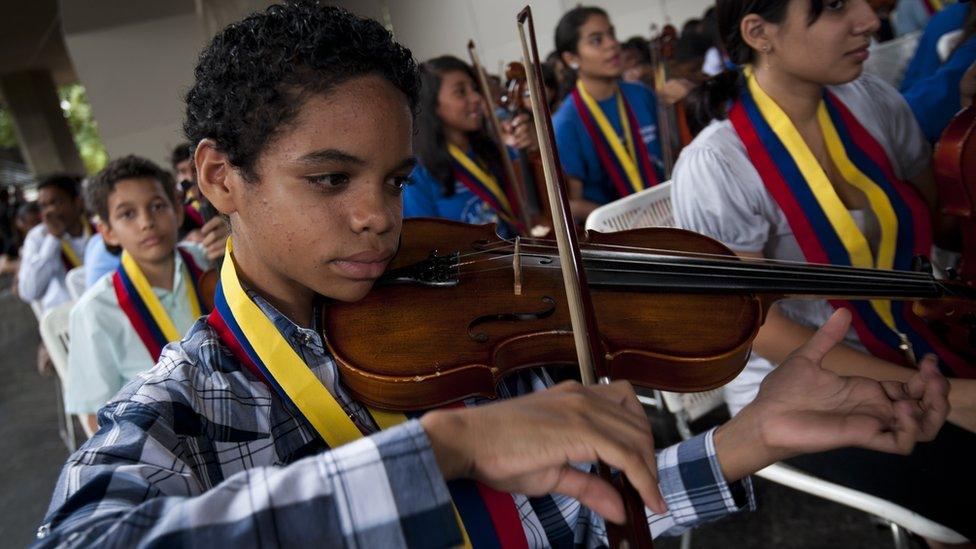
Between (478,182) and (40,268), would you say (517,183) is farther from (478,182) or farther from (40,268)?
(40,268)

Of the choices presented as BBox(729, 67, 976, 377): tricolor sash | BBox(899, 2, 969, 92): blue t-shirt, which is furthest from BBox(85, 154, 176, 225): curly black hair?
BBox(899, 2, 969, 92): blue t-shirt

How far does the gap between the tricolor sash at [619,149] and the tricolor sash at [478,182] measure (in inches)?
21.1

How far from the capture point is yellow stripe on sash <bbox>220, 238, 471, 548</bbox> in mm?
787

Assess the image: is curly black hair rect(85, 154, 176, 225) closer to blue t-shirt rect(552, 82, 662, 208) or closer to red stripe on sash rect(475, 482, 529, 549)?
blue t-shirt rect(552, 82, 662, 208)

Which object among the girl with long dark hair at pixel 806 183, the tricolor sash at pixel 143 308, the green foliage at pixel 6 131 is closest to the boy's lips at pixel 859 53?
the girl with long dark hair at pixel 806 183

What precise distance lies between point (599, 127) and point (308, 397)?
8.34ft

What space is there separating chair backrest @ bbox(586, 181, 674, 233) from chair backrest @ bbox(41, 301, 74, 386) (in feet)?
5.77

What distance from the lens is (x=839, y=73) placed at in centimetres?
140

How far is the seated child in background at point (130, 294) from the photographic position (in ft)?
6.36

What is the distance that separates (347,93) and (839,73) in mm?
1070

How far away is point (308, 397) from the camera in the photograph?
2.60ft

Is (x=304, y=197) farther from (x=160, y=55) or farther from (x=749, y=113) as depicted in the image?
(x=160, y=55)

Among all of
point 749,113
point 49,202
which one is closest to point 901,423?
point 749,113

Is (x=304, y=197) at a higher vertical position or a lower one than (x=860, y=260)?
higher
